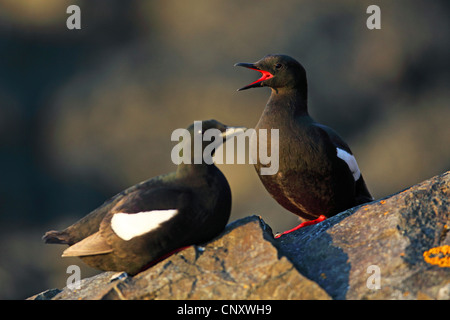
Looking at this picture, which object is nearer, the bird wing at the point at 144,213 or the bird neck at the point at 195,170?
the bird wing at the point at 144,213

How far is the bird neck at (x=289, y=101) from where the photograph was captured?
576 cm

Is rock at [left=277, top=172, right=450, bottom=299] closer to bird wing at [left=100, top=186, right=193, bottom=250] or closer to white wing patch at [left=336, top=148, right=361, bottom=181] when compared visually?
white wing patch at [left=336, top=148, right=361, bottom=181]

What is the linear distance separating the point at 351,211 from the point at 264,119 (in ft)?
4.25

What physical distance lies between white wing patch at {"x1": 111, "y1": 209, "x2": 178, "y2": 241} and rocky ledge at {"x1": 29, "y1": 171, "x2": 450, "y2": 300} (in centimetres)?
31

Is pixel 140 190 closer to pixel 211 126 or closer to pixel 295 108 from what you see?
pixel 211 126

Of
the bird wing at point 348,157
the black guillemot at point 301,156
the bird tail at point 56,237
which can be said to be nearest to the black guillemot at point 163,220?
the bird tail at point 56,237

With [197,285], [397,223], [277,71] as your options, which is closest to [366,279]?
[397,223]

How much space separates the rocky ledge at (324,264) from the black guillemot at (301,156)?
0.83m

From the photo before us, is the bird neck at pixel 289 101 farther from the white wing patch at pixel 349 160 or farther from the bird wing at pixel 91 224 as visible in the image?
the bird wing at pixel 91 224

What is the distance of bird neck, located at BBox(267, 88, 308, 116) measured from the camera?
5.76 metres

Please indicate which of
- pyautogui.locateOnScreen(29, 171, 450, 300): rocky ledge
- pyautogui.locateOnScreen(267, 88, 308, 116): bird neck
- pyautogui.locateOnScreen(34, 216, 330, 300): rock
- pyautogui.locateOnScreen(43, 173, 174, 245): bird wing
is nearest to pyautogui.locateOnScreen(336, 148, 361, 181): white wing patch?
pyautogui.locateOnScreen(267, 88, 308, 116): bird neck

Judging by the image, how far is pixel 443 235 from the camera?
173 inches

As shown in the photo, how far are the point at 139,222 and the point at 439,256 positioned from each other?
2.22m

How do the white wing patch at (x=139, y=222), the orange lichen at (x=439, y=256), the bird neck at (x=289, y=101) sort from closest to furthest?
the orange lichen at (x=439, y=256) < the white wing patch at (x=139, y=222) < the bird neck at (x=289, y=101)
